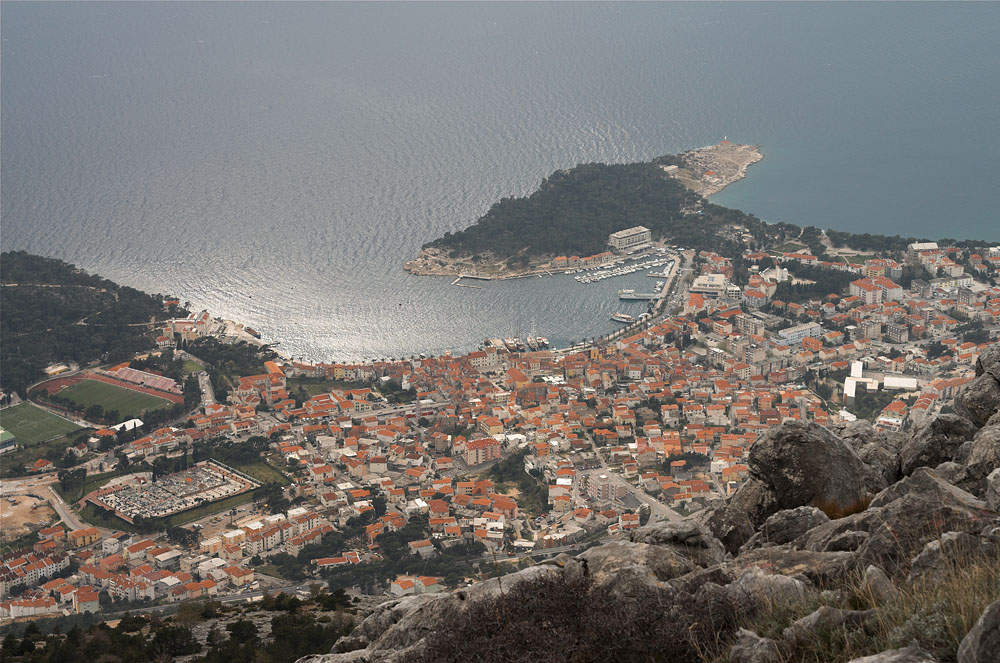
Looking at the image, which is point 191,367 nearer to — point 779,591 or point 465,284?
point 465,284

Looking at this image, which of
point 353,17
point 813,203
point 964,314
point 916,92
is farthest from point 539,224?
point 353,17

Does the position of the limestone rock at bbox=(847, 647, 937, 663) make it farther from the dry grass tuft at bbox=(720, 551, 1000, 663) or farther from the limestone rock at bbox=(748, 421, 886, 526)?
the limestone rock at bbox=(748, 421, 886, 526)

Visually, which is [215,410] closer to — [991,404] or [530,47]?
[991,404]

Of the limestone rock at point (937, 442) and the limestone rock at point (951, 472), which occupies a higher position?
the limestone rock at point (951, 472)

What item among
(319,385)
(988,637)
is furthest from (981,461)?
(319,385)

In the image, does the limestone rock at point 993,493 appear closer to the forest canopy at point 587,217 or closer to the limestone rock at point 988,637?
the limestone rock at point 988,637

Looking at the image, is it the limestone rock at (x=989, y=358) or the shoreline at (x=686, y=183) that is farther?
the shoreline at (x=686, y=183)

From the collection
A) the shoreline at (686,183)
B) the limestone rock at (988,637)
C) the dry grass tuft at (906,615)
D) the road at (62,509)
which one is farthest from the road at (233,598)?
the shoreline at (686,183)
